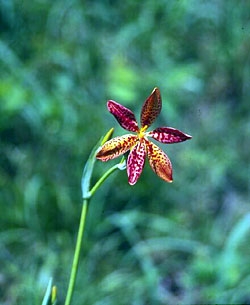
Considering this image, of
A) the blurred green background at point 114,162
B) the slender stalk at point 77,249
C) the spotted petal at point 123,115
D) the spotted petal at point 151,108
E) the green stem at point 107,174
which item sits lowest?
the slender stalk at point 77,249

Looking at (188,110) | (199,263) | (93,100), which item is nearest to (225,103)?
(188,110)

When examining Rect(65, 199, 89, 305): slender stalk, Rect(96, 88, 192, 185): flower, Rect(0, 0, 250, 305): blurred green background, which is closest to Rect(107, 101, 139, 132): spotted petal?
Rect(96, 88, 192, 185): flower

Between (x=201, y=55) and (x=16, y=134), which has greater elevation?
(x=201, y=55)

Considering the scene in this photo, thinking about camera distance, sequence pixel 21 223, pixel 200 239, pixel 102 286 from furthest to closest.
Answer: pixel 200 239 < pixel 21 223 < pixel 102 286

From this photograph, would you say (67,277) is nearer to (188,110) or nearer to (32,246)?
(32,246)

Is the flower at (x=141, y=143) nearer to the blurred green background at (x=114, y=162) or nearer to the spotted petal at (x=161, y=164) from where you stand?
the spotted petal at (x=161, y=164)

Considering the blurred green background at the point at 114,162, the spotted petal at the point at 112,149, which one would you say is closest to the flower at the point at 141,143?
the spotted petal at the point at 112,149

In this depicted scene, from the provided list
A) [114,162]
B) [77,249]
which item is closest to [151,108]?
[77,249]
